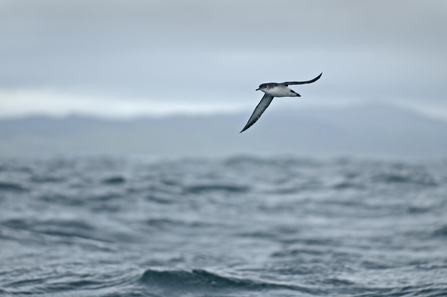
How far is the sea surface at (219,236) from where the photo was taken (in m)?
23.1

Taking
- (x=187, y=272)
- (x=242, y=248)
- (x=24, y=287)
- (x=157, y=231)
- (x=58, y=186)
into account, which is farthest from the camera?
(x=58, y=186)

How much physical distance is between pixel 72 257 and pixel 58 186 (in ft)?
84.6

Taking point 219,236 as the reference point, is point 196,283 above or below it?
above

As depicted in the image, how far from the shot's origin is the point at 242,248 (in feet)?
116

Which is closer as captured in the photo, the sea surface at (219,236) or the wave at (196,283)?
the wave at (196,283)

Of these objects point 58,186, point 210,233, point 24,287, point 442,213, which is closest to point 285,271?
point 24,287

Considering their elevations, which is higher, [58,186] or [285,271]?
[58,186]

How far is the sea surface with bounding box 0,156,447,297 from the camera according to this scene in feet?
75.7

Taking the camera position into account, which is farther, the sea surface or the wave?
the sea surface

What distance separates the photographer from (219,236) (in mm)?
40438

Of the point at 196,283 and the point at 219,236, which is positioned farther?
the point at 219,236

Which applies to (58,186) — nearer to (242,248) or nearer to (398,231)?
(242,248)

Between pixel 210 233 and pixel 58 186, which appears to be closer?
pixel 210 233

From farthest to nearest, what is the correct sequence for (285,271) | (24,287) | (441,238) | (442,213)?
1. (442,213)
2. (441,238)
3. (285,271)
4. (24,287)
